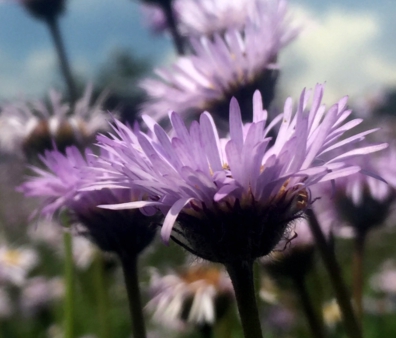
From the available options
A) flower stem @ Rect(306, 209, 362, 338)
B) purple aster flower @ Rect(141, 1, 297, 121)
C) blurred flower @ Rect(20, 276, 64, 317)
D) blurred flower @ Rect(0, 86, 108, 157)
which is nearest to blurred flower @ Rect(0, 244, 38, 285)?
blurred flower @ Rect(20, 276, 64, 317)

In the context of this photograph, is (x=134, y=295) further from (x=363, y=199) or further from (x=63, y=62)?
(x=63, y=62)

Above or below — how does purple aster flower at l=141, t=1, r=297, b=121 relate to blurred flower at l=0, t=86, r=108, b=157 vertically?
below

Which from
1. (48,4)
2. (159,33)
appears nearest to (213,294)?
(159,33)

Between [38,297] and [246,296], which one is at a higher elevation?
[38,297]

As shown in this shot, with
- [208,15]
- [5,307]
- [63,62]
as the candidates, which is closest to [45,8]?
[63,62]

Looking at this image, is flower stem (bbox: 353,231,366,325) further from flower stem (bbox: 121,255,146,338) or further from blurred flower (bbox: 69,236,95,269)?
blurred flower (bbox: 69,236,95,269)

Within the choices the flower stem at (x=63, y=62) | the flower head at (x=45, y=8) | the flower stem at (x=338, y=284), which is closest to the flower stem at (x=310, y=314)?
the flower stem at (x=338, y=284)
